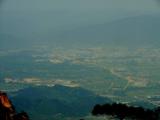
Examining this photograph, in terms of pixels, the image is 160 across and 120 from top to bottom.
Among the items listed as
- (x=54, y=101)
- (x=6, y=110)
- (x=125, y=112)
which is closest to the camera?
(x=6, y=110)

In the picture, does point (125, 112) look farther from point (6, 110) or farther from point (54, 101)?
point (54, 101)

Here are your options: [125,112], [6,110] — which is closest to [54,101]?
[125,112]

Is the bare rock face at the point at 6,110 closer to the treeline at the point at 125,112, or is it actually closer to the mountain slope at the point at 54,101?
the treeline at the point at 125,112

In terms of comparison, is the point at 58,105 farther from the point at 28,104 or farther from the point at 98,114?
the point at 98,114

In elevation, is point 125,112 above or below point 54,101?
above

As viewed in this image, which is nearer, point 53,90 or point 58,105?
point 58,105

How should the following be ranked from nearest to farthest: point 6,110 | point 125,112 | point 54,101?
point 6,110 < point 125,112 < point 54,101

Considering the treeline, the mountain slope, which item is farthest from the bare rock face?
the mountain slope

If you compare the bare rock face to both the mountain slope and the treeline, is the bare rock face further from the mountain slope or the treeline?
the mountain slope

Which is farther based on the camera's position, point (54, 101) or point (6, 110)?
point (54, 101)

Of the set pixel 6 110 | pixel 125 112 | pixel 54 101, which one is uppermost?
pixel 6 110

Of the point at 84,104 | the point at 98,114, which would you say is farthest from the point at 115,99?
the point at 98,114
